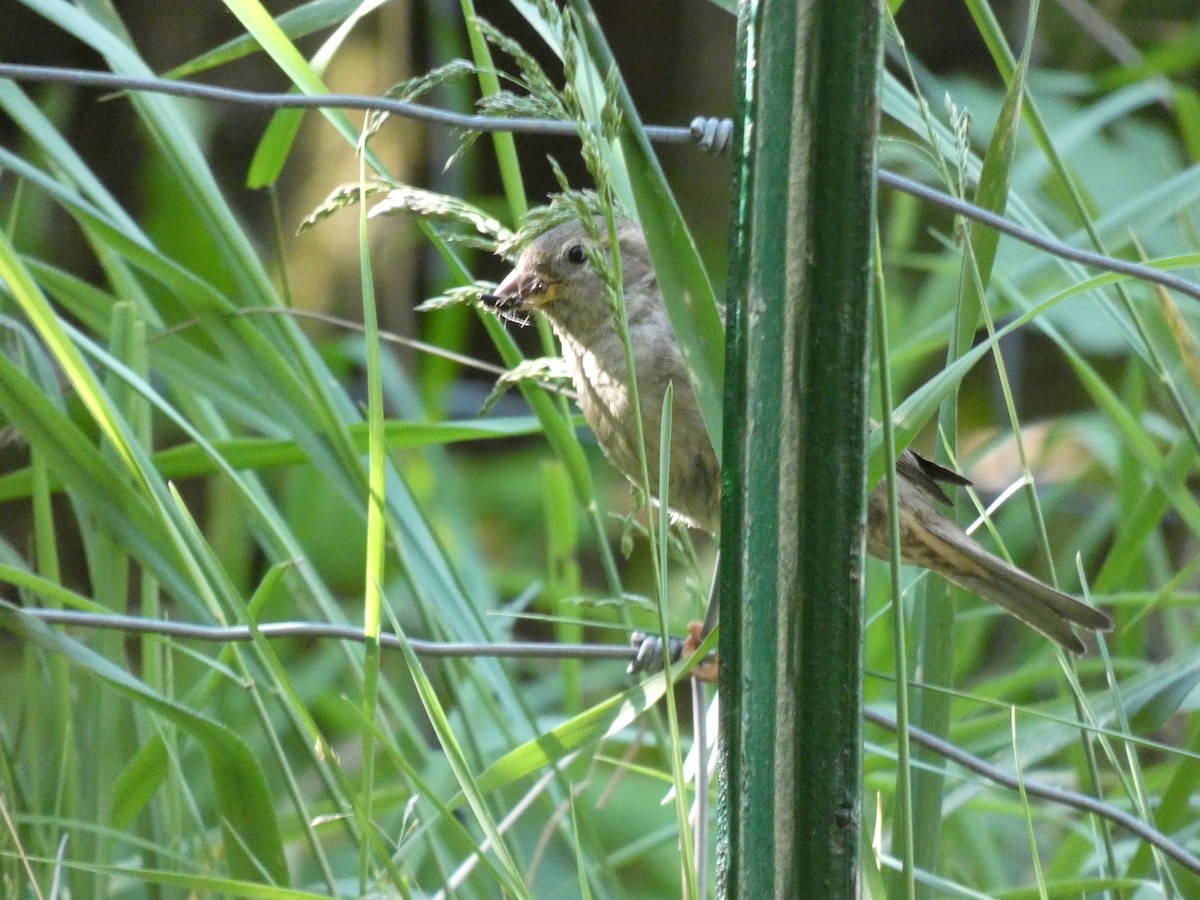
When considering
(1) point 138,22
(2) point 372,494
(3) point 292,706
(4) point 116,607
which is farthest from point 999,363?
(1) point 138,22

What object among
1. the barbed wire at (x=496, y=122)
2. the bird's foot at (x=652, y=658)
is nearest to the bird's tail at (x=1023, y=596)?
the bird's foot at (x=652, y=658)

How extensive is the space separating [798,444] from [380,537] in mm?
328

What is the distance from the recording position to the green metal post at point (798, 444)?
685mm

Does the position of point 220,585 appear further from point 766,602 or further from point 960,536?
point 960,536

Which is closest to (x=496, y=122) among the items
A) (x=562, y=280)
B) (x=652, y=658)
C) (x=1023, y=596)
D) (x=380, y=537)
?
(x=380, y=537)

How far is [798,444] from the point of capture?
70cm

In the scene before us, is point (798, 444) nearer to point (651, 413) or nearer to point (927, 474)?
point (927, 474)

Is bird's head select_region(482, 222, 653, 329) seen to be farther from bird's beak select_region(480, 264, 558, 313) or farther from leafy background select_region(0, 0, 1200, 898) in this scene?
leafy background select_region(0, 0, 1200, 898)

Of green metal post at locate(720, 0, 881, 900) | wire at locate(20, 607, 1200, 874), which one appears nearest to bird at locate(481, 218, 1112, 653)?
wire at locate(20, 607, 1200, 874)

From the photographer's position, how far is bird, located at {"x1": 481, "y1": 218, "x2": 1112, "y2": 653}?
4.65ft

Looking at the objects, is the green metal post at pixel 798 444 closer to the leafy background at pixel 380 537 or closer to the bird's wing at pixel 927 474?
the leafy background at pixel 380 537

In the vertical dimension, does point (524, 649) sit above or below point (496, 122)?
below

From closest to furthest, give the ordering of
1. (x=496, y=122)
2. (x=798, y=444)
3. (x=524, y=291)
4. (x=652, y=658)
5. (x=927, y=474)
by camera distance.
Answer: (x=798, y=444), (x=496, y=122), (x=652, y=658), (x=927, y=474), (x=524, y=291)

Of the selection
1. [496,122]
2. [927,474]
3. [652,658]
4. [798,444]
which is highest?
[496,122]
